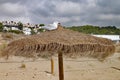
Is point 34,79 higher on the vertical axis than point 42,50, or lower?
lower

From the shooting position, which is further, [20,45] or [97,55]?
[97,55]

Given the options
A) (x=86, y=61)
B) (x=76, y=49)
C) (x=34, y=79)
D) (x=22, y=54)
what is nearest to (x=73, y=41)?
(x=76, y=49)

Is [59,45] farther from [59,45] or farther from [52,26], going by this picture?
[52,26]

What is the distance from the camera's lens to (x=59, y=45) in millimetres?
6637

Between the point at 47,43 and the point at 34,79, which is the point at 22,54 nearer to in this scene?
the point at 47,43

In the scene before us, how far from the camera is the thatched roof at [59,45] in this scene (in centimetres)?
664

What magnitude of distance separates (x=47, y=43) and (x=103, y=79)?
787cm

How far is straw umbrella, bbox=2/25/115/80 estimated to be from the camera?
664cm

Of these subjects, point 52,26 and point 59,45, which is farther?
point 52,26

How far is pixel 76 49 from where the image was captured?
679 centimetres

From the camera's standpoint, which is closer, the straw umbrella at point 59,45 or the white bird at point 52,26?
the straw umbrella at point 59,45

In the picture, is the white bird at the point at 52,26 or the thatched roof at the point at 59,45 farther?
the white bird at the point at 52,26

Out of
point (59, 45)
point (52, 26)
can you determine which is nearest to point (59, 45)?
point (59, 45)

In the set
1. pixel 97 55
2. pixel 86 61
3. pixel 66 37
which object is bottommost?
pixel 86 61
